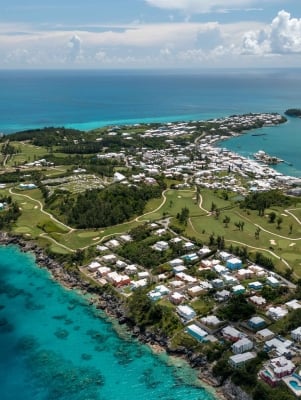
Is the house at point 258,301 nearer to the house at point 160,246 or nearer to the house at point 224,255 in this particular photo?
the house at point 224,255

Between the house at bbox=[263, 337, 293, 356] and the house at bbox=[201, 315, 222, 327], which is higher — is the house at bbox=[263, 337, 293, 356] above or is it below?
above

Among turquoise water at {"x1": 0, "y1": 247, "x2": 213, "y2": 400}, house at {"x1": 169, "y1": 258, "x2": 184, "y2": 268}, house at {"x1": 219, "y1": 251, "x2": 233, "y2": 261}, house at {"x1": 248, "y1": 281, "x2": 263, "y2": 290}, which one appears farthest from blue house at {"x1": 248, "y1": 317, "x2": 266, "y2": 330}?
house at {"x1": 169, "y1": 258, "x2": 184, "y2": 268}

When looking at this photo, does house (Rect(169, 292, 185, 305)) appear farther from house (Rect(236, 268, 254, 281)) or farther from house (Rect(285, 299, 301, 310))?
house (Rect(285, 299, 301, 310))

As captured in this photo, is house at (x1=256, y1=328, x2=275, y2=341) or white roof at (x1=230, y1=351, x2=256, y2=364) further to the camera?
house at (x1=256, y1=328, x2=275, y2=341)

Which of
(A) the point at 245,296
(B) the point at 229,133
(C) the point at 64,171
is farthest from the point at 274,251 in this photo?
(B) the point at 229,133

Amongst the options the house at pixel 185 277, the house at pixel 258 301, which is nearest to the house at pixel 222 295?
the house at pixel 258 301
